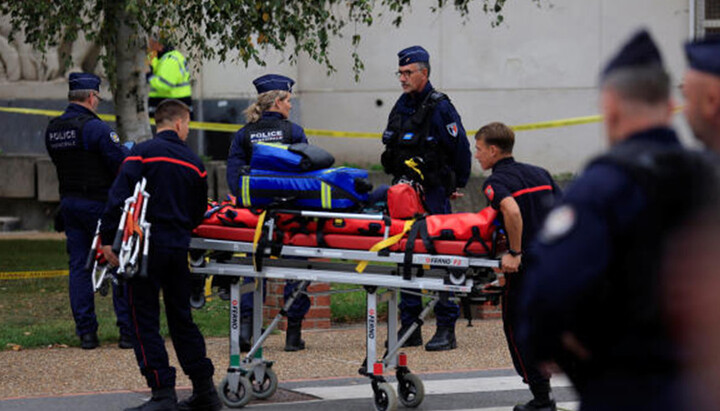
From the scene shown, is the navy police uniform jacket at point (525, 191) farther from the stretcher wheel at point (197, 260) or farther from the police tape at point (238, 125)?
the police tape at point (238, 125)

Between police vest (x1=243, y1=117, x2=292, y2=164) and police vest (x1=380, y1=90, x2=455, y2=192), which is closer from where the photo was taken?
police vest (x1=243, y1=117, x2=292, y2=164)

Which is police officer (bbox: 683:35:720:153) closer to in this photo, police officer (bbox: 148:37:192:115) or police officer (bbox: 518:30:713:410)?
police officer (bbox: 518:30:713:410)

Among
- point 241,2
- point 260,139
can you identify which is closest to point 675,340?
point 260,139

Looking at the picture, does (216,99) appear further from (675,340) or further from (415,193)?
(675,340)

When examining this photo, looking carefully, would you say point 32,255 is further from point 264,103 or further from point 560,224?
point 560,224

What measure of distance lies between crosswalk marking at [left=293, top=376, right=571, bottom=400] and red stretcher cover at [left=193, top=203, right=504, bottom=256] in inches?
43.3

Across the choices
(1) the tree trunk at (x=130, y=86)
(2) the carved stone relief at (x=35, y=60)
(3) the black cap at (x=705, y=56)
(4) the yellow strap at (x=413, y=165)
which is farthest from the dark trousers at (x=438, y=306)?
(2) the carved stone relief at (x=35, y=60)

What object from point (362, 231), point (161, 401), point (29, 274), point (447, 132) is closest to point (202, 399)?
point (161, 401)

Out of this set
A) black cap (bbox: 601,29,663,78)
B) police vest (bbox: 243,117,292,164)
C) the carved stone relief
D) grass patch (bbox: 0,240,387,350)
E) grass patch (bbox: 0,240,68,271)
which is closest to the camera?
black cap (bbox: 601,29,663,78)

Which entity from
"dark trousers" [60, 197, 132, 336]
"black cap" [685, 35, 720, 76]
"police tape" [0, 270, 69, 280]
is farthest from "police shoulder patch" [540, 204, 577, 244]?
"police tape" [0, 270, 69, 280]

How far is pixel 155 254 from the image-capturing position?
7051 mm

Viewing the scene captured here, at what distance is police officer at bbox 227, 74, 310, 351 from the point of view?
916 centimetres

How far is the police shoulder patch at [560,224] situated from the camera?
332 centimetres

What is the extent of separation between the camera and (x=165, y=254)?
7066mm
